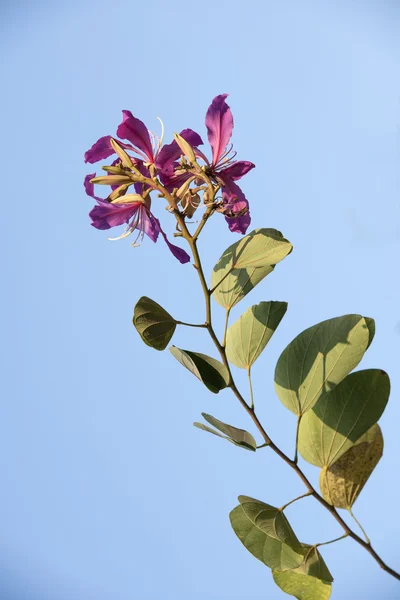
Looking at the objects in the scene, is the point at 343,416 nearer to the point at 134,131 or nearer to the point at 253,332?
the point at 253,332

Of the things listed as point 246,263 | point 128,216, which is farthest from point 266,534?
point 128,216

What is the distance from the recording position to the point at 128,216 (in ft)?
2.99

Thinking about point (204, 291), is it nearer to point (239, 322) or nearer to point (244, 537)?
point (239, 322)

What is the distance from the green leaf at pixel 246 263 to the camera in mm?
810

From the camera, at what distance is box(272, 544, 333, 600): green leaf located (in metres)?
0.80

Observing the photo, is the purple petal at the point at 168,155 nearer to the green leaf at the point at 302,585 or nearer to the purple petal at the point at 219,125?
the purple petal at the point at 219,125

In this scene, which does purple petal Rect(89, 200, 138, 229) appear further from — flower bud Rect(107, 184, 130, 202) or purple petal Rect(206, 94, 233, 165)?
purple petal Rect(206, 94, 233, 165)

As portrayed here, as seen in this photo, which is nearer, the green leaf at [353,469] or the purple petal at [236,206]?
the green leaf at [353,469]

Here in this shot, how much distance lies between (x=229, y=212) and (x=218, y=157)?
10cm

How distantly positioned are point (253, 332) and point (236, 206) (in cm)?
18

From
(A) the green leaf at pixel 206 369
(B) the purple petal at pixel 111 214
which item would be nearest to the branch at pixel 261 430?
(A) the green leaf at pixel 206 369

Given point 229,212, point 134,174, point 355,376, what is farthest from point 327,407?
point 134,174

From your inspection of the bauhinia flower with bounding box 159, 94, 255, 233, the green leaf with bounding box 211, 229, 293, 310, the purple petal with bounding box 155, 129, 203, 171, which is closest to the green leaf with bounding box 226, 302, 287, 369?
the green leaf with bounding box 211, 229, 293, 310

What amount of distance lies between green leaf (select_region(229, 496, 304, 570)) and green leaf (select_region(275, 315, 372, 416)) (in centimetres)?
13
